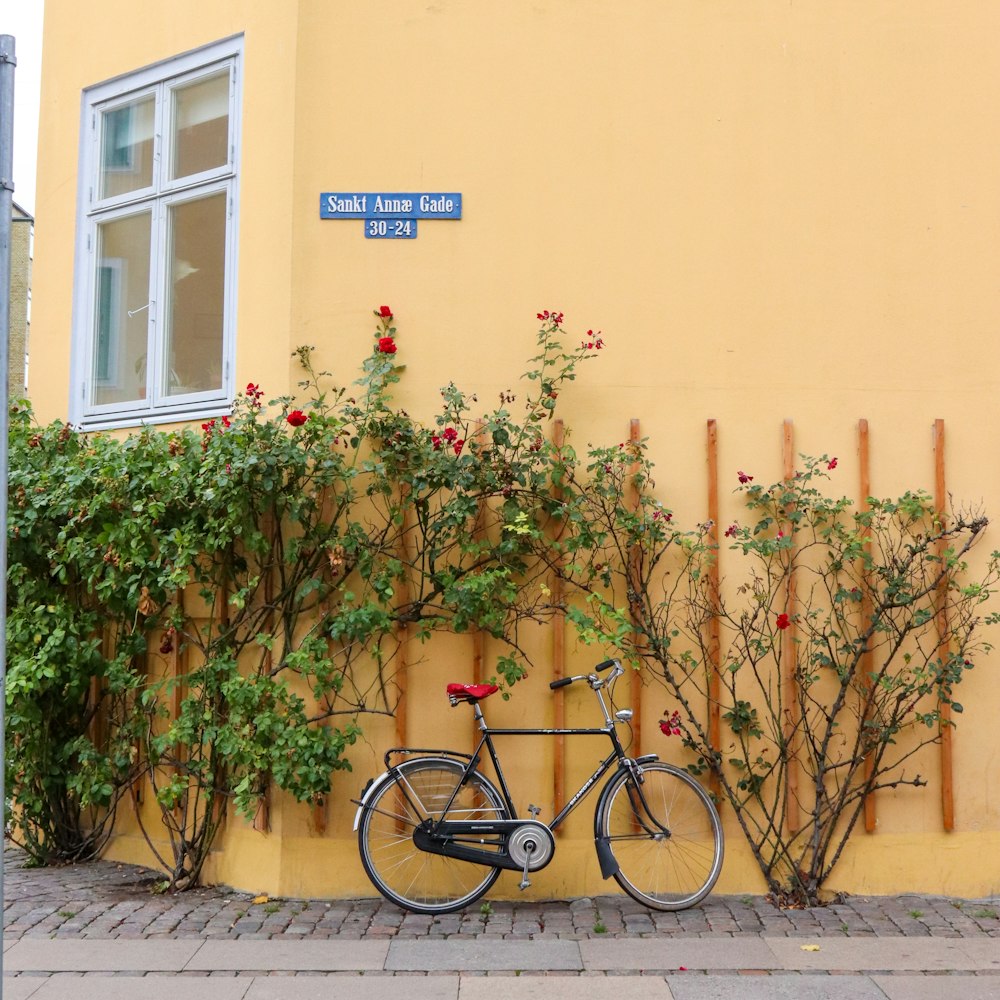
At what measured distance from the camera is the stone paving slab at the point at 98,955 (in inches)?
189

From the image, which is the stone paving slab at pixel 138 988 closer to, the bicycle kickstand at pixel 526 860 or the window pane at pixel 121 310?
the bicycle kickstand at pixel 526 860

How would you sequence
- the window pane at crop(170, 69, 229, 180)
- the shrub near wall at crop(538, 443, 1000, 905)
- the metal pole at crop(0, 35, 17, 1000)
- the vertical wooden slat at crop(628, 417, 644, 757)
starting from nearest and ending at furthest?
the metal pole at crop(0, 35, 17, 1000), the shrub near wall at crop(538, 443, 1000, 905), the vertical wooden slat at crop(628, 417, 644, 757), the window pane at crop(170, 69, 229, 180)

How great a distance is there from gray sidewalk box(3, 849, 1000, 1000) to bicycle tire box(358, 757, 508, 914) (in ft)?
0.45

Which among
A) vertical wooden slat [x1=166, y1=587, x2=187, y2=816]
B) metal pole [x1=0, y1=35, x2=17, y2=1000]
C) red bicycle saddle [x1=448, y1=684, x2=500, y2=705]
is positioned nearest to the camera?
metal pole [x1=0, y1=35, x2=17, y2=1000]

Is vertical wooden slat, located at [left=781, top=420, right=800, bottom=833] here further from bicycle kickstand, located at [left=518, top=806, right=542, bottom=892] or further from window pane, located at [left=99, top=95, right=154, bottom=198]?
window pane, located at [left=99, top=95, right=154, bottom=198]

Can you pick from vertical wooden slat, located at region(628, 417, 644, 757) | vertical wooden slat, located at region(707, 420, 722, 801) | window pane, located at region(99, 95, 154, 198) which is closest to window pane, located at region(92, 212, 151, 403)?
window pane, located at region(99, 95, 154, 198)

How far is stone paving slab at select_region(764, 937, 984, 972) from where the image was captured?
482 cm

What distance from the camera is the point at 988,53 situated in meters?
6.21

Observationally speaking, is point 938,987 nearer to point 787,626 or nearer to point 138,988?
point 787,626

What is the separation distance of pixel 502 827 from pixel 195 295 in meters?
3.34

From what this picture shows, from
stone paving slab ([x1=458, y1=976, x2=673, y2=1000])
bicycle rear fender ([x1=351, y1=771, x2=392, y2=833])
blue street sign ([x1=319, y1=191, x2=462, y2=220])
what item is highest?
blue street sign ([x1=319, y1=191, x2=462, y2=220])

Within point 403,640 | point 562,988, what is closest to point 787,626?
point 403,640

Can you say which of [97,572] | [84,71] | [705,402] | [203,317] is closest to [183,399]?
[203,317]

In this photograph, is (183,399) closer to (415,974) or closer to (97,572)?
(97,572)
